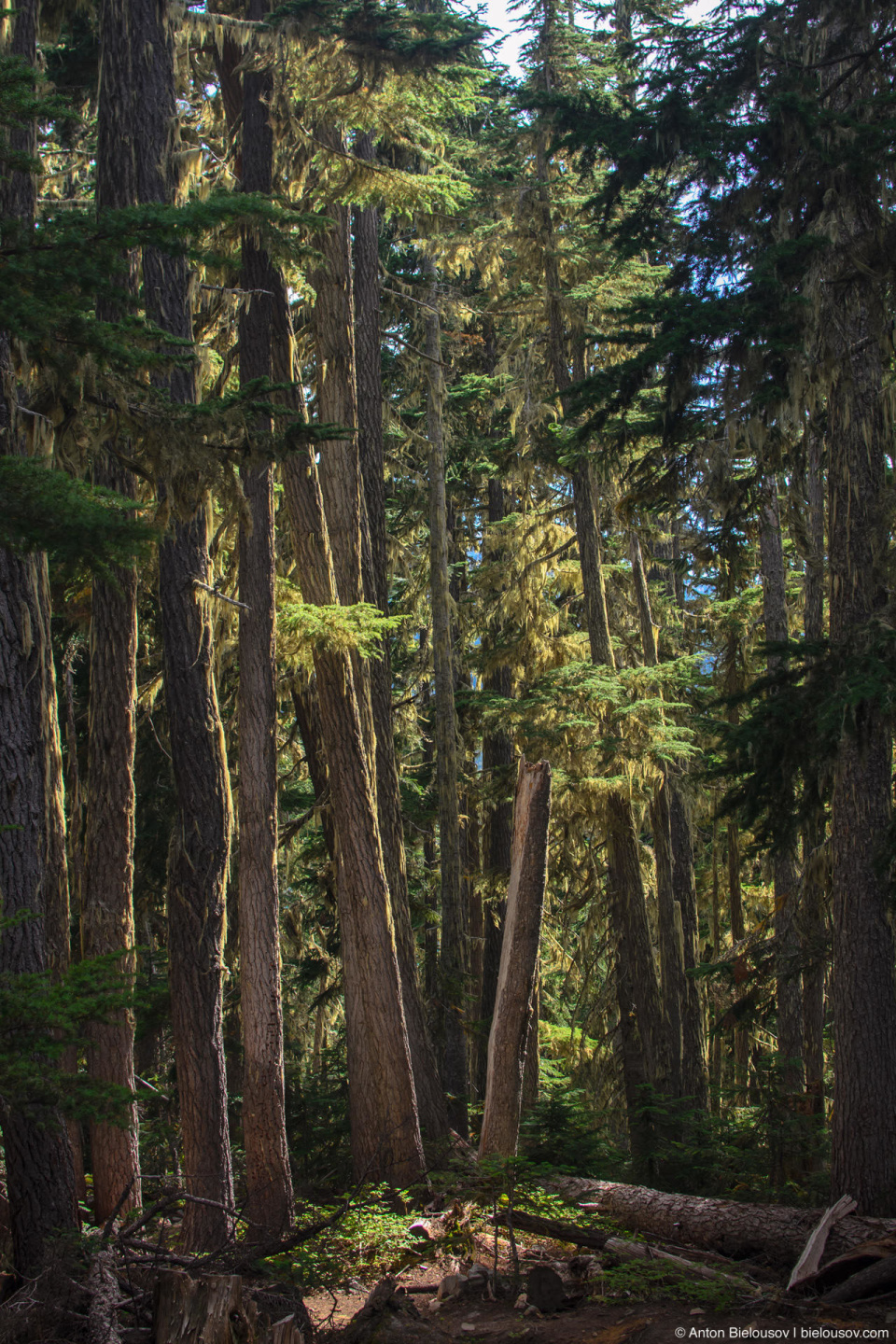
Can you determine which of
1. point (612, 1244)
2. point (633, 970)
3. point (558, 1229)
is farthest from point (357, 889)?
point (633, 970)

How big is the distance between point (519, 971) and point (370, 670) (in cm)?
471

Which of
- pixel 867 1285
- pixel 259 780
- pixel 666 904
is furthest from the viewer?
pixel 666 904

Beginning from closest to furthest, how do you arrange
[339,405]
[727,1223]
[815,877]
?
[727,1223] < [815,877] < [339,405]

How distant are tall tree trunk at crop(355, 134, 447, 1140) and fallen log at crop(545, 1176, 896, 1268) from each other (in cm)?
298

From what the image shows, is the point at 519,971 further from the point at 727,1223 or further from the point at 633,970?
the point at 633,970

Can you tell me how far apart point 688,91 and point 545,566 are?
29.9 ft

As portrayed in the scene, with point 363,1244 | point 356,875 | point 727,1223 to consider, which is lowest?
point 363,1244

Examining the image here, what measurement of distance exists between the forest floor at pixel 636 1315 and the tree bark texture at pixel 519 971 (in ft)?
6.58

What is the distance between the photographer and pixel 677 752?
13.9m

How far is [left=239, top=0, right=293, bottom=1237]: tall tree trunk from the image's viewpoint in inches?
379

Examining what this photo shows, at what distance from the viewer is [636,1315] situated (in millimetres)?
6387

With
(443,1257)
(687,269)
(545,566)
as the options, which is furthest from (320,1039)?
(687,269)

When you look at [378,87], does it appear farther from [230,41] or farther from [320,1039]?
[320,1039]

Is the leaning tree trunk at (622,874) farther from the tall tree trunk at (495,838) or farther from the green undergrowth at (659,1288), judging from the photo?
the green undergrowth at (659,1288)
